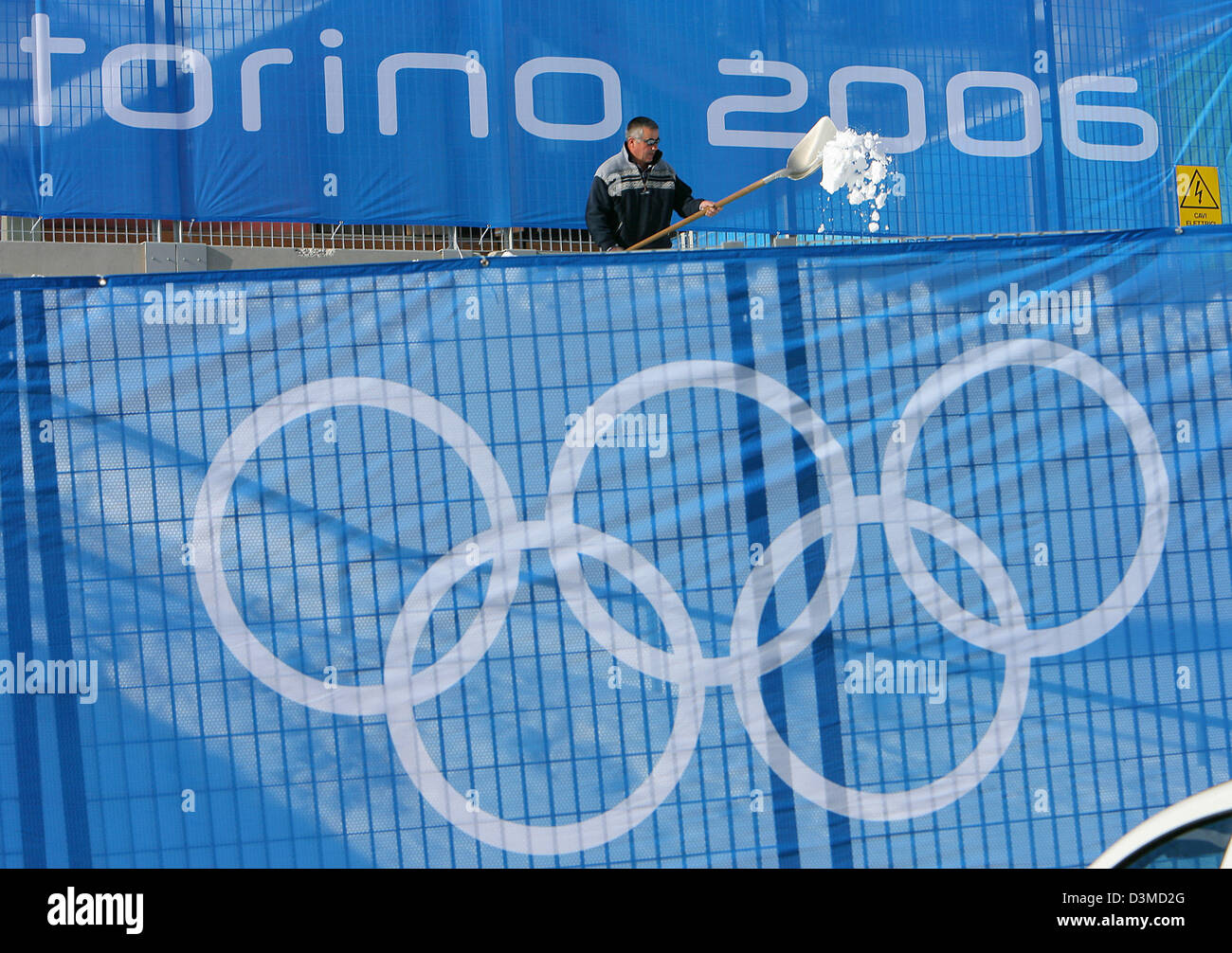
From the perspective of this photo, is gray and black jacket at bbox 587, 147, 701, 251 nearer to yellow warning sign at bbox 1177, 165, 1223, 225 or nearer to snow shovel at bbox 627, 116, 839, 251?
snow shovel at bbox 627, 116, 839, 251

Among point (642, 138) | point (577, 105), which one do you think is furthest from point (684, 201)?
point (577, 105)

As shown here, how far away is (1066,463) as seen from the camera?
3881 millimetres

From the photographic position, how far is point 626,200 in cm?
640

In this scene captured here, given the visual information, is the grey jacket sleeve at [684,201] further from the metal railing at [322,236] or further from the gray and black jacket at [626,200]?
the metal railing at [322,236]

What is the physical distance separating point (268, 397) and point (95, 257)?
3.54 m

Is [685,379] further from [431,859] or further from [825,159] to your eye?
[825,159]

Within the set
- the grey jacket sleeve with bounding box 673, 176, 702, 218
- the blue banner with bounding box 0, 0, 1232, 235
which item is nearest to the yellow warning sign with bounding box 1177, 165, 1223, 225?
the blue banner with bounding box 0, 0, 1232, 235

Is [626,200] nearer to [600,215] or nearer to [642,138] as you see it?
[600,215]

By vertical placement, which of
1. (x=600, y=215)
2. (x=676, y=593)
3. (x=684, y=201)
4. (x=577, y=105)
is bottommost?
(x=676, y=593)

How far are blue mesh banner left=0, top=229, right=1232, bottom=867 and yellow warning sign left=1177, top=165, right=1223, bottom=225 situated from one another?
3.71 metres

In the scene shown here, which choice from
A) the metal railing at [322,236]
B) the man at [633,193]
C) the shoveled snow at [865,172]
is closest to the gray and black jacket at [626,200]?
the man at [633,193]

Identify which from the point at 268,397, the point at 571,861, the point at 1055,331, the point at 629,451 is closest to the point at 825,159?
the point at 1055,331

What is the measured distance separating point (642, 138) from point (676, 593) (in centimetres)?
334

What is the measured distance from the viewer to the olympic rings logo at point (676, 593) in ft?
12.0
